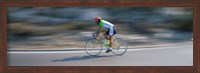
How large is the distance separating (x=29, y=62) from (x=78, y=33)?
1452 millimetres

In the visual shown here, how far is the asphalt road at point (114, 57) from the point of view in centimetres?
1218

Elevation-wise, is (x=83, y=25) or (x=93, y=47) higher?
(x=83, y=25)

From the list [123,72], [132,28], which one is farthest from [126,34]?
[123,72]

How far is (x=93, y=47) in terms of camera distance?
1231 centimetres

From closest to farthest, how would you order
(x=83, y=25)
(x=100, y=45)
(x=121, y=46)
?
(x=83, y=25) → (x=121, y=46) → (x=100, y=45)

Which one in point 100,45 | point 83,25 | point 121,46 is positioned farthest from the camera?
point 100,45

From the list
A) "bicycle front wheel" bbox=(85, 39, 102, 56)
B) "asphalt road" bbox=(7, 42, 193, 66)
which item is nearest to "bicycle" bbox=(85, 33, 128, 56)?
"bicycle front wheel" bbox=(85, 39, 102, 56)

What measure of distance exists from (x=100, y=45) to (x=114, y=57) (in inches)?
19.0

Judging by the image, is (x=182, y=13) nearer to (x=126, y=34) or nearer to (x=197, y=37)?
(x=197, y=37)

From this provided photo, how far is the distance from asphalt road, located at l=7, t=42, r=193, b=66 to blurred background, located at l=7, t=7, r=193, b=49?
180 mm

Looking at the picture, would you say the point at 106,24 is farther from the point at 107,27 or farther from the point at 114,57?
the point at 114,57

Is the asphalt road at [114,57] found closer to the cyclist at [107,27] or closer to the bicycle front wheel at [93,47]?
the bicycle front wheel at [93,47]

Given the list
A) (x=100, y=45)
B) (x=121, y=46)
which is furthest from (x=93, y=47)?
(x=121, y=46)

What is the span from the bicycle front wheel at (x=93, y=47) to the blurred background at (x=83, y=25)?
13 centimetres
